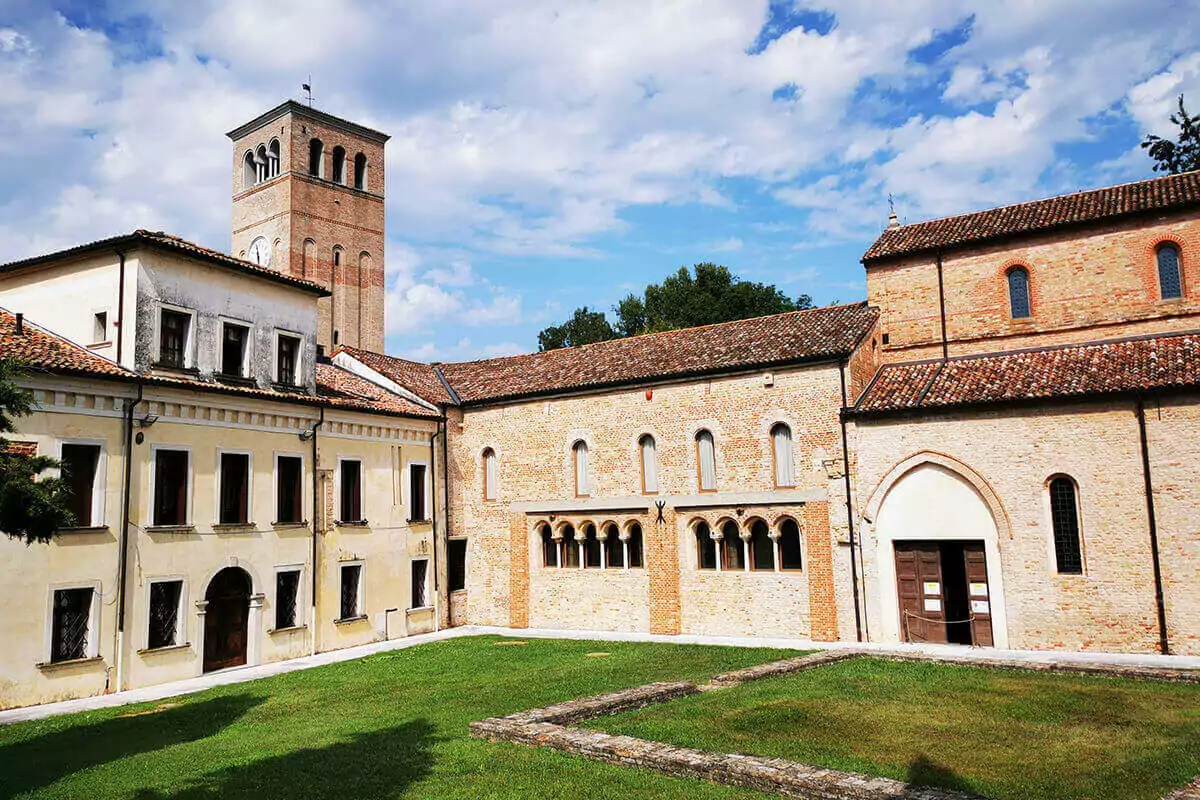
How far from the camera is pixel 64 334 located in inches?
815

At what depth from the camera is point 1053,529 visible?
19.2 meters

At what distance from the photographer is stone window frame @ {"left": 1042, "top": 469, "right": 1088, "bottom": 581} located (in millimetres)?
18750

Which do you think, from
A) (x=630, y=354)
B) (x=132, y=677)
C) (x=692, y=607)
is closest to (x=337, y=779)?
(x=132, y=677)

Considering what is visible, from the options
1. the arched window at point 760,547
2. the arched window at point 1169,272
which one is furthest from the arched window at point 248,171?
the arched window at point 1169,272

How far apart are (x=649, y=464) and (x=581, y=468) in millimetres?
2341

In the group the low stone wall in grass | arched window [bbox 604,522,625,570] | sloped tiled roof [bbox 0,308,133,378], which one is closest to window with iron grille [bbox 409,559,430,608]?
arched window [bbox 604,522,625,570]

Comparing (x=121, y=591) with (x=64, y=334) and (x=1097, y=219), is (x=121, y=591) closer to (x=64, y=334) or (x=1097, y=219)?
(x=64, y=334)

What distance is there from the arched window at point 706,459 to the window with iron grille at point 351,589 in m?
9.85

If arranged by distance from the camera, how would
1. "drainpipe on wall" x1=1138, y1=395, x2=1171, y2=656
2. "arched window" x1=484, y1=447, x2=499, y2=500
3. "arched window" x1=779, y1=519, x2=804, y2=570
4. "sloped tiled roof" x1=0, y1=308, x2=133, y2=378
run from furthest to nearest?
"arched window" x1=484, y1=447, x2=499, y2=500, "arched window" x1=779, y1=519, x2=804, y2=570, "drainpipe on wall" x1=1138, y1=395, x2=1171, y2=656, "sloped tiled roof" x1=0, y1=308, x2=133, y2=378

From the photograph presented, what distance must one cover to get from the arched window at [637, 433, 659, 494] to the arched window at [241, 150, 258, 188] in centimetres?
3102

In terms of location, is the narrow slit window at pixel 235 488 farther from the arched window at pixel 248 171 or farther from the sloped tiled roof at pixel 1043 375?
the arched window at pixel 248 171

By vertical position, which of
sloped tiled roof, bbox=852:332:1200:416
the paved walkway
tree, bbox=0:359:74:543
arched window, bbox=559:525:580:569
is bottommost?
the paved walkway

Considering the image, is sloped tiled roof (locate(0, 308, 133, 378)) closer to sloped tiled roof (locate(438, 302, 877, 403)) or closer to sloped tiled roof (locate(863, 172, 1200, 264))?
sloped tiled roof (locate(438, 302, 877, 403))

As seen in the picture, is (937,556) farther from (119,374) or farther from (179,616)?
(119,374)
